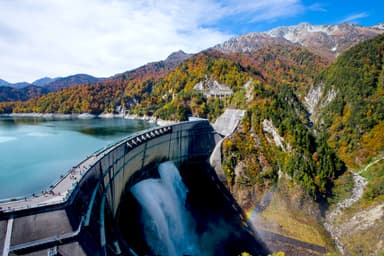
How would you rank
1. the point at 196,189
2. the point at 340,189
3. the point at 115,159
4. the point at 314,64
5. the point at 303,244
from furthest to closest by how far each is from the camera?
1. the point at 314,64
2. the point at 196,189
3. the point at 340,189
4. the point at 303,244
5. the point at 115,159

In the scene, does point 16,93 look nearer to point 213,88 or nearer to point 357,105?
point 213,88

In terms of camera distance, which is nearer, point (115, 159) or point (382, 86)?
point (115, 159)

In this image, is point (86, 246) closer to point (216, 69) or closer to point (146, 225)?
point (146, 225)

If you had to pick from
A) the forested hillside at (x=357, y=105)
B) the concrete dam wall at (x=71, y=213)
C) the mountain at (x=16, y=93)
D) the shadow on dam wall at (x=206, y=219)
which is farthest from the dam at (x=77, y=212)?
the mountain at (x=16, y=93)

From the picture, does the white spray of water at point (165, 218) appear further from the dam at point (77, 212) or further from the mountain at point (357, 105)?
the mountain at point (357, 105)

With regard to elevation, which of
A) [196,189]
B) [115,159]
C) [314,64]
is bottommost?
[196,189]

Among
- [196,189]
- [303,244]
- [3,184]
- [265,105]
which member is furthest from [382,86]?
[3,184]

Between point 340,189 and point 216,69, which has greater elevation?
point 216,69
